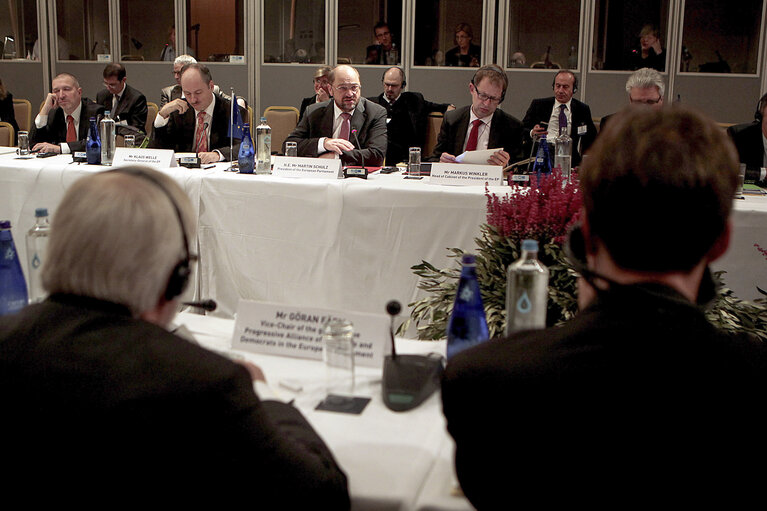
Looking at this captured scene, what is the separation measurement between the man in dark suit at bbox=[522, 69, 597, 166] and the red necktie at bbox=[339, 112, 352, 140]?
132 cm

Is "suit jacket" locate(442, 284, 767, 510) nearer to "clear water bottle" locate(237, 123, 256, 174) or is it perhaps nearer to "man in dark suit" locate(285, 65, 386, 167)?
"clear water bottle" locate(237, 123, 256, 174)

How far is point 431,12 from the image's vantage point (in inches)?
262

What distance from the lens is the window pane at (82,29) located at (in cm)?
738

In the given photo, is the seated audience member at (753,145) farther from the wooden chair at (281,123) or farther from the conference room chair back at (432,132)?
the wooden chair at (281,123)

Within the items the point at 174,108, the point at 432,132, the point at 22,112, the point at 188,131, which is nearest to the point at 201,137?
the point at 188,131

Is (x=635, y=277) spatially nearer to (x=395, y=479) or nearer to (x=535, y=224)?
(x=395, y=479)

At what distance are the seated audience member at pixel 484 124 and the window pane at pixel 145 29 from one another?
4.24m

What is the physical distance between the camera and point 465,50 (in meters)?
6.57

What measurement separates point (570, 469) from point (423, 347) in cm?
73

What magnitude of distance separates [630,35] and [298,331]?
5813 millimetres

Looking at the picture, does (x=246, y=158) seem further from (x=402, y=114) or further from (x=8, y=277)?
(x=402, y=114)

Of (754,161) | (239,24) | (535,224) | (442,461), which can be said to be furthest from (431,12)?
(442,461)

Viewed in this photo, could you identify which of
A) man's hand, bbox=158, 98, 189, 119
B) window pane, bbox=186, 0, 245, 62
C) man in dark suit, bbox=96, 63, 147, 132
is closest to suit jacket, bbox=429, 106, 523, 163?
man's hand, bbox=158, 98, 189, 119

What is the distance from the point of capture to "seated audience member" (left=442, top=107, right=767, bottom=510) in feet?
2.37
